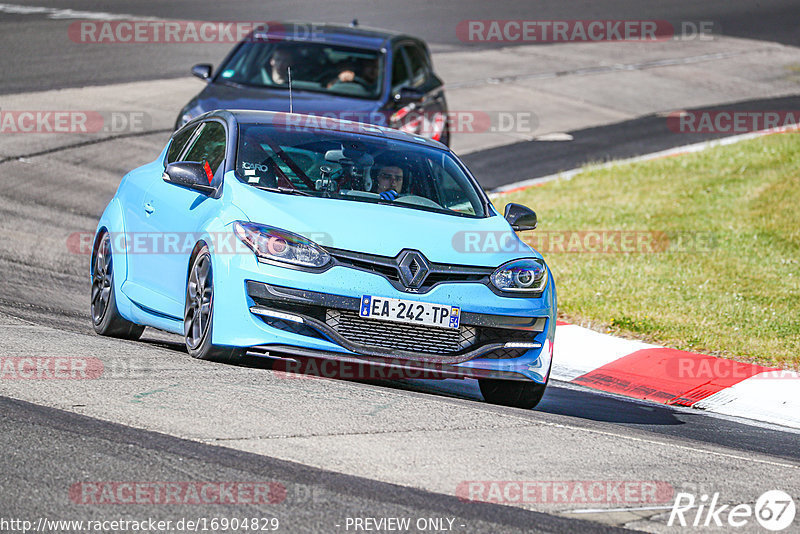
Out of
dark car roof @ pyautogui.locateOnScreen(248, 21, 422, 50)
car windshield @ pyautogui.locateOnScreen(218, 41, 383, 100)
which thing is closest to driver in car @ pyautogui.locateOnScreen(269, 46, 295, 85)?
car windshield @ pyautogui.locateOnScreen(218, 41, 383, 100)

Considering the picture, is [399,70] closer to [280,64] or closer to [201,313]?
[280,64]

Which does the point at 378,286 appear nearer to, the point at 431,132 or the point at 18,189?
the point at 18,189

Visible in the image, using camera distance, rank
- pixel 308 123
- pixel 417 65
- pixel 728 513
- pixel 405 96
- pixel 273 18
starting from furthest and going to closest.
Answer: pixel 273 18 < pixel 417 65 < pixel 405 96 < pixel 308 123 < pixel 728 513

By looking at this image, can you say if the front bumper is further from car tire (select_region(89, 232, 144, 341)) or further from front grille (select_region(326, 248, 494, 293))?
car tire (select_region(89, 232, 144, 341))

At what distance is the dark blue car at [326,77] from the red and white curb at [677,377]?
4.66 meters

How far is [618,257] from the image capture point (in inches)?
510

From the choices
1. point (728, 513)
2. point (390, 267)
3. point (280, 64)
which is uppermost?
point (390, 267)

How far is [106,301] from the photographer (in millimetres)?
8539

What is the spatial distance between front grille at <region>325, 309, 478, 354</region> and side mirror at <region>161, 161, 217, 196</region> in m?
1.32

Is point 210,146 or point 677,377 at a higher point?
point 210,146

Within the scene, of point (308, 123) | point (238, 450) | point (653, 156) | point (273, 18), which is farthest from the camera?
point (273, 18)

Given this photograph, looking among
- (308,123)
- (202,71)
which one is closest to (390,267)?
(308,123)

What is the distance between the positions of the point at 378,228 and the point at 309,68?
7.63 m

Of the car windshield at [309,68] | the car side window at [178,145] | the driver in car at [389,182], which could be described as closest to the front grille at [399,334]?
the driver in car at [389,182]
